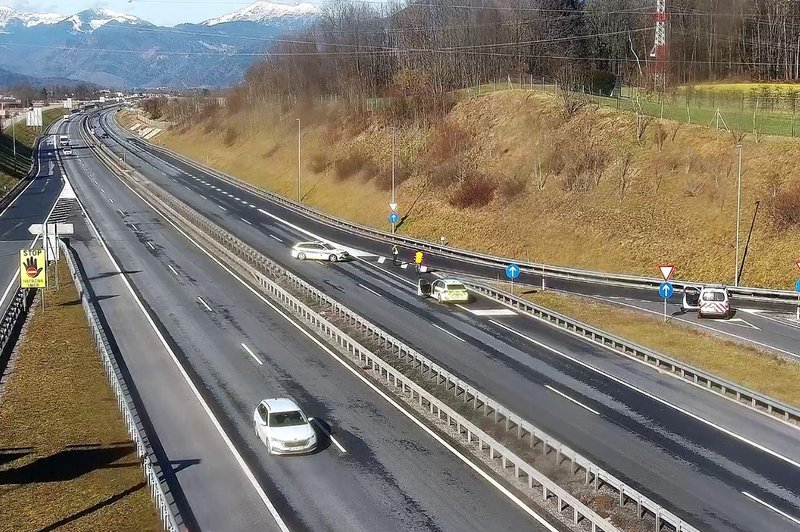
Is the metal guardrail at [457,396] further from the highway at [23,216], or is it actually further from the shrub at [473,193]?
the shrub at [473,193]

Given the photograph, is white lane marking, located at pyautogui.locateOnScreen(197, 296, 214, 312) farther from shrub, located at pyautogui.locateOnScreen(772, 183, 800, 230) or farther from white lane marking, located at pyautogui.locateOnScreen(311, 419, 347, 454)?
shrub, located at pyautogui.locateOnScreen(772, 183, 800, 230)

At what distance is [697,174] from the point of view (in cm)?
6166

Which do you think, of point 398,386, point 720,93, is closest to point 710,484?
point 398,386

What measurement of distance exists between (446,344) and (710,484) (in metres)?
15.6

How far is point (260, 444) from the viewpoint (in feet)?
83.1

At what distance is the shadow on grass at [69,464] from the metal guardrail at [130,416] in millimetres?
636

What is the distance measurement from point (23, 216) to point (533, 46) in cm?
6215

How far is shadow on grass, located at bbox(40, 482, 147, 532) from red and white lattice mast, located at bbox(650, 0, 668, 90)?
233 ft

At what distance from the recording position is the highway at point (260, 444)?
68.5 feet

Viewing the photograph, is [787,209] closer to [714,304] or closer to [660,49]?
[714,304]

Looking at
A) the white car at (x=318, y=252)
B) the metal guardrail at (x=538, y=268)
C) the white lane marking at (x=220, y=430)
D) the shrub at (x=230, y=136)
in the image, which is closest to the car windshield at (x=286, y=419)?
the white lane marking at (x=220, y=430)

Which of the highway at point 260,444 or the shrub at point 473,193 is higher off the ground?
the shrub at point 473,193

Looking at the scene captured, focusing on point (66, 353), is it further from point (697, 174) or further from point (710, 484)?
point (697, 174)

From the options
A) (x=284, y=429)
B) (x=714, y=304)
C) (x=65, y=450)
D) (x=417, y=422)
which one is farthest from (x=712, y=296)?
(x=65, y=450)
